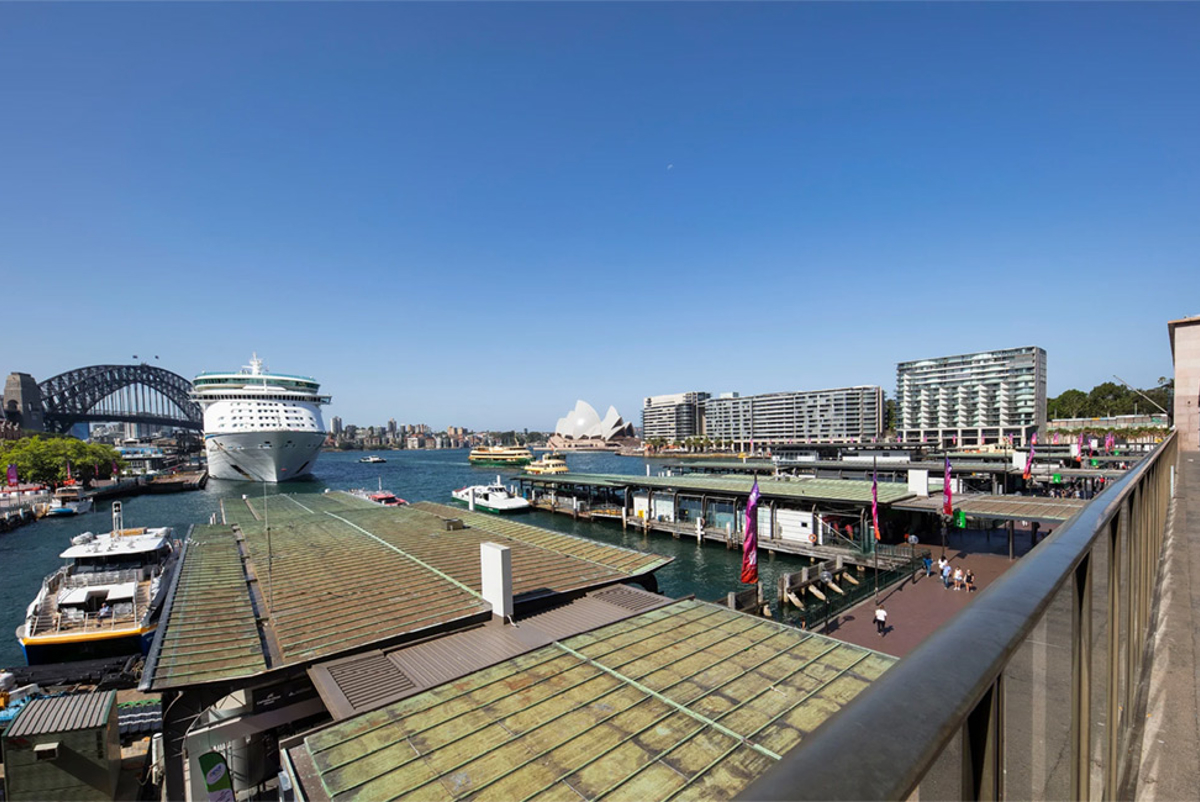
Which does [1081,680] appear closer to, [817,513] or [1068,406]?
[817,513]

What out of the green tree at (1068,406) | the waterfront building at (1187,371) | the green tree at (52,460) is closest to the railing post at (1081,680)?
the waterfront building at (1187,371)

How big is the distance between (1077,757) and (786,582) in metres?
28.5

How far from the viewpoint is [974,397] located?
147 m

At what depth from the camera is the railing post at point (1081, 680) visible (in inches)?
73.3

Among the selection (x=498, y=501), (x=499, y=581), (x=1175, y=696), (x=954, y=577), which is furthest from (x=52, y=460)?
(x=1175, y=696)

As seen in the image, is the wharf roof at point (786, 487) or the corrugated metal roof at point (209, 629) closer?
the corrugated metal roof at point (209, 629)

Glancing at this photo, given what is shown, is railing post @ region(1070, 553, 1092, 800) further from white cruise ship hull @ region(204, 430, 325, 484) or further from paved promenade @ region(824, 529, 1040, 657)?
white cruise ship hull @ region(204, 430, 325, 484)

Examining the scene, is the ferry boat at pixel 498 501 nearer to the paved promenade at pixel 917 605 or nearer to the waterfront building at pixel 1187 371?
the paved promenade at pixel 917 605

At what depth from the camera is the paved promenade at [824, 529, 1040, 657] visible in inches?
803

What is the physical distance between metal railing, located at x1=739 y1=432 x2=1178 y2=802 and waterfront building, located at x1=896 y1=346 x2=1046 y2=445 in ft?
518

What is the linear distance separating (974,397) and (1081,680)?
17376cm

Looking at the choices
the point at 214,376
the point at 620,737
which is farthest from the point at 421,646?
the point at 214,376

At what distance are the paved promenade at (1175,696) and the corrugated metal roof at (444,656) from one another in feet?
32.0

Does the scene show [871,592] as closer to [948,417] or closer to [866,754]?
[866,754]
